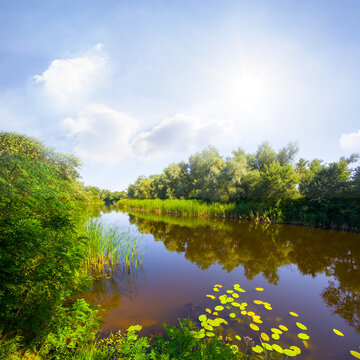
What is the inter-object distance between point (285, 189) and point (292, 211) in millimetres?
3578

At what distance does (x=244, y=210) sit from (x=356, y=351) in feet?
61.0

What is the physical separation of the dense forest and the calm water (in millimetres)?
8320

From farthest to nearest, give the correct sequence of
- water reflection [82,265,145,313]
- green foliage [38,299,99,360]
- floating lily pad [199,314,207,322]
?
water reflection [82,265,145,313]
floating lily pad [199,314,207,322]
green foliage [38,299,99,360]

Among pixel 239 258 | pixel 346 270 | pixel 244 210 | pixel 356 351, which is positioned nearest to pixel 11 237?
pixel 356 351

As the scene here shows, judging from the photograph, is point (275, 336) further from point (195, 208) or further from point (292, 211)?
point (195, 208)

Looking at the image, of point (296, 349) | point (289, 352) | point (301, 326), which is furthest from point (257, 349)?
point (301, 326)

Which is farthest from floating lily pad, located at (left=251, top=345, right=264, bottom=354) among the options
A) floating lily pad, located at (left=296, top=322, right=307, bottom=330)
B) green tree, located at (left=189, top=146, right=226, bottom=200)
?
green tree, located at (left=189, top=146, right=226, bottom=200)

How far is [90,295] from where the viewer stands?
15.1 feet

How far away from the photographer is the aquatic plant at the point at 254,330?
285 centimetres

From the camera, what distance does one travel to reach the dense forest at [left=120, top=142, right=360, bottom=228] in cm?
1577

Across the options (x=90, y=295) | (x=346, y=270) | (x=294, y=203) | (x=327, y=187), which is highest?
(x=327, y=187)

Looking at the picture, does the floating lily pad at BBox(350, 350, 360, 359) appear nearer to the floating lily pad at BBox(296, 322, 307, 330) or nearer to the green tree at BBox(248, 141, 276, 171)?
the floating lily pad at BBox(296, 322, 307, 330)

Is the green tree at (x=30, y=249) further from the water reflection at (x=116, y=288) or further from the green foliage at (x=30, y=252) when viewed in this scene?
the water reflection at (x=116, y=288)

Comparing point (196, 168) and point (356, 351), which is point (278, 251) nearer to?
point (356, 351)
